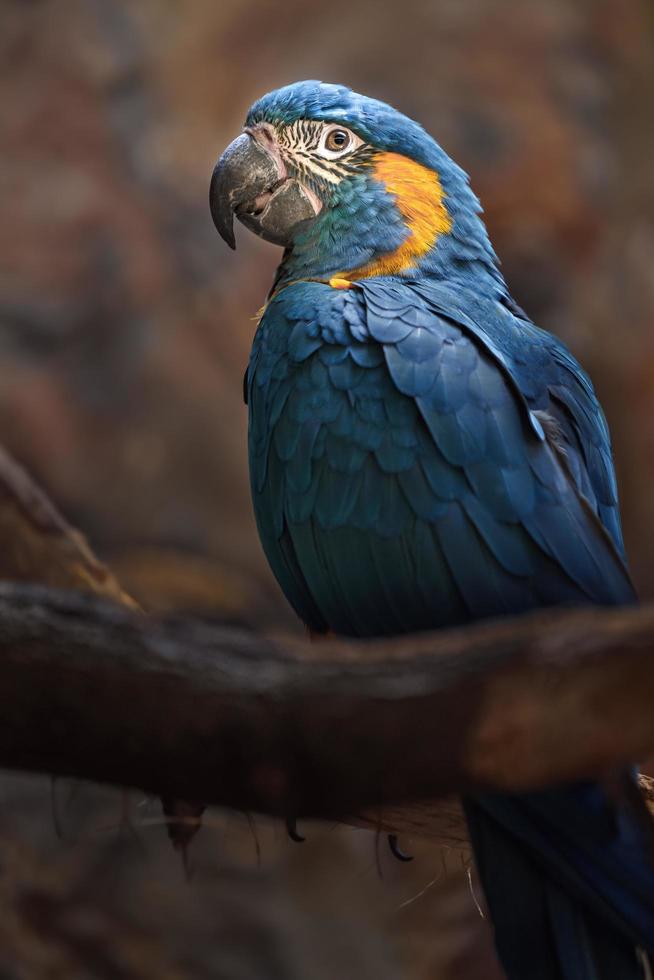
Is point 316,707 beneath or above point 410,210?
beneath

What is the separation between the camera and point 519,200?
14.5ft

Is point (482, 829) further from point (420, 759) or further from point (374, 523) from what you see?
point (420, 759)

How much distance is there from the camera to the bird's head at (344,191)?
218 centimetres

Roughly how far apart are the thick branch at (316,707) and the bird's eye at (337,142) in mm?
1405

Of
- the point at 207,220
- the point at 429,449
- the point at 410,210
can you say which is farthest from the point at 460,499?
the point at 207,220

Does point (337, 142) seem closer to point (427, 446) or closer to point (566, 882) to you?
point (427, 446)

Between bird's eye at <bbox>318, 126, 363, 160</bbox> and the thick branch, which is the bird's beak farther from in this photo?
the thick branch

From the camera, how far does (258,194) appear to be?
2277mm

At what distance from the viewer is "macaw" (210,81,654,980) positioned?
4.87 ft

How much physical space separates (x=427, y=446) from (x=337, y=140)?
81 centimetres

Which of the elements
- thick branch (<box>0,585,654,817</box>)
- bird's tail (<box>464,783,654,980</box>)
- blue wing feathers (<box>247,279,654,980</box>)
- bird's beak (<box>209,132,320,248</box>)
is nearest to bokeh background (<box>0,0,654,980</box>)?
bird's beak (<box>209,132,320,248</box>)

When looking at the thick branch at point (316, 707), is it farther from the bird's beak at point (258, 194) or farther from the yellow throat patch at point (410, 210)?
the bird's beak at point (258, 194)

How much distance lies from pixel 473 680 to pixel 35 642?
422 millimetres

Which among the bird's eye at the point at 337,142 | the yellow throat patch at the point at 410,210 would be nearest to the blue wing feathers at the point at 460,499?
the yellow throat patch at the point at 410,210
